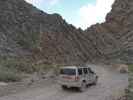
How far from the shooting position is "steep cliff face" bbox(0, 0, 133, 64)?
43.6 m

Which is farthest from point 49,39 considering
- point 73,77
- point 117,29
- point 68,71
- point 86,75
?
point 117,29

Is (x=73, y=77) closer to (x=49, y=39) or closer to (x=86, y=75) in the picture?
(x=86, y=75)

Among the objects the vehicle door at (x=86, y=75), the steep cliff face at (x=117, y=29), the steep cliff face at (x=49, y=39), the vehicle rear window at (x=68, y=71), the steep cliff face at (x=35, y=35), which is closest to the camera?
the vehicle rear window at (x=68, y=71)

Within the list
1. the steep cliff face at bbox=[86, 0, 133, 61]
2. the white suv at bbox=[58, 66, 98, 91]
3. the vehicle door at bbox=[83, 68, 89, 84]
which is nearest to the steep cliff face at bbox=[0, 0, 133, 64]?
the steep cliff face at bbox=[86, 0, 133, 61]

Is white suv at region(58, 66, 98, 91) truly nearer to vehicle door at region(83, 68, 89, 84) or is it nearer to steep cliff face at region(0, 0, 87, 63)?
vehicle door at region(83, 68, 89, 84)

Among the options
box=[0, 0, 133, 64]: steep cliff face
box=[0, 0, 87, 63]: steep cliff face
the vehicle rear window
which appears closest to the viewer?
the vehicle rear window

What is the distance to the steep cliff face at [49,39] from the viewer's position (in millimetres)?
43625

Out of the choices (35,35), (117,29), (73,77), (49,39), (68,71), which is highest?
(117,29)

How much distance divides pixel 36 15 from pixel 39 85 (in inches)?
1402

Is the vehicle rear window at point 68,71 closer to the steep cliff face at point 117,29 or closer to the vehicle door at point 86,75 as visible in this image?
the vehicle door at point 86,75

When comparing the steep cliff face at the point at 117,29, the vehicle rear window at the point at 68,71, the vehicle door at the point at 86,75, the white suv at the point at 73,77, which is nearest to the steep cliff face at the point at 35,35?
the steep cliff face at the point at 117,29

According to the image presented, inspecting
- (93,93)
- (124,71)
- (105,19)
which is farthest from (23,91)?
(105,19)

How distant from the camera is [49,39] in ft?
173

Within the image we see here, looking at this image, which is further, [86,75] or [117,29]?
[117,29]
